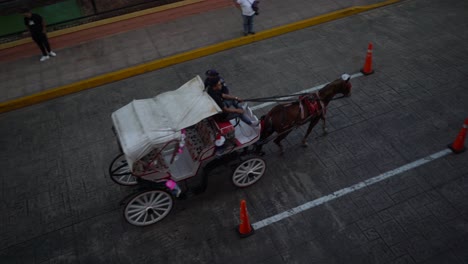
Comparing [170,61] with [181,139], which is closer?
[181,139]

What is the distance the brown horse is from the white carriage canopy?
151 cm

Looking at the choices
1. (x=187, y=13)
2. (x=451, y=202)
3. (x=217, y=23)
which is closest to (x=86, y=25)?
(x=187, y=13)

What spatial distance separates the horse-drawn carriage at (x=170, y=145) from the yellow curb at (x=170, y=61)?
407cm

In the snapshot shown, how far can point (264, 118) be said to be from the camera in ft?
24.7

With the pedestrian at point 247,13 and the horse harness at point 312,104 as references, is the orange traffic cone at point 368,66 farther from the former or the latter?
the pedestrian at point 247,13

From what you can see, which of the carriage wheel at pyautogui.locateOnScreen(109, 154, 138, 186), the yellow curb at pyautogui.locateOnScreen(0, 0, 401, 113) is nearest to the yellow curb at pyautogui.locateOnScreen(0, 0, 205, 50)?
the yellow curb at pyautogui.locateOnScreen(0, 0, 401, 113)

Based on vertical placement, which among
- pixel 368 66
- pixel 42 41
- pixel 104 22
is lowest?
pixel 368 66

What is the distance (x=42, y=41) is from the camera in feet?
36.5

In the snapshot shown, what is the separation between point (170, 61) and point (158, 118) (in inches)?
206

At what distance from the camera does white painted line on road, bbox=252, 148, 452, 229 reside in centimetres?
711

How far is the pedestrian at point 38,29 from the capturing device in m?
10.6

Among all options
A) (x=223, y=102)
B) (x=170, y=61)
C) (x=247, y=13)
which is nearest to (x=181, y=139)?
(x=223, y=102)

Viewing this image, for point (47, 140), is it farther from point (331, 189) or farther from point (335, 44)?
point (335, 44)

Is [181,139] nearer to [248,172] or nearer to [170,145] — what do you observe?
[170,145]
